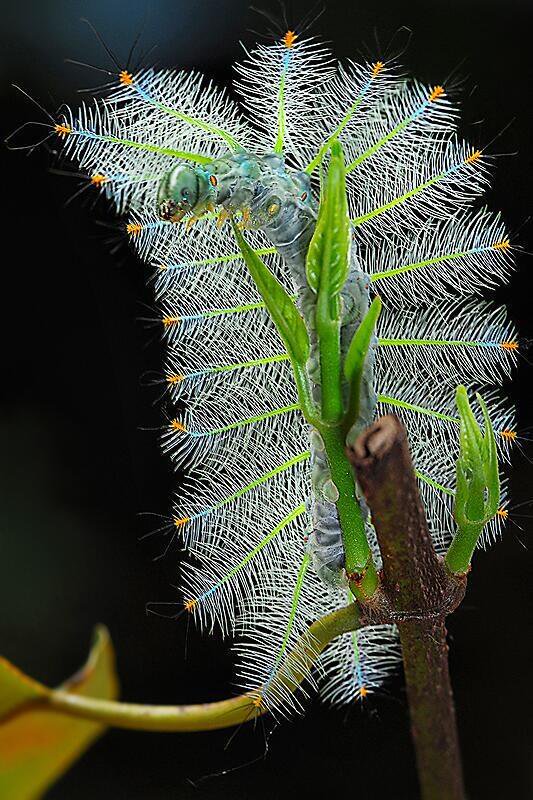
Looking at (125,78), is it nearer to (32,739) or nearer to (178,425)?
(178,425)

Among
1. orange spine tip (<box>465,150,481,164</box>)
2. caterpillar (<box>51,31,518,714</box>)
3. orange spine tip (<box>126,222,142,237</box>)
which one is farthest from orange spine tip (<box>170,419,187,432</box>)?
orange spine tip (<box>465,150,481,164</box>)

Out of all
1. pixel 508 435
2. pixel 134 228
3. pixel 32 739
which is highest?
pixel 134 228

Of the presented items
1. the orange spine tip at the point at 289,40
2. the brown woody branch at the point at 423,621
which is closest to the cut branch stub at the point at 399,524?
the brown woody branch at the point at 423,621

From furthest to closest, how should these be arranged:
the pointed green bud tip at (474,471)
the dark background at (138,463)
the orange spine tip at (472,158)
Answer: the dark background at (138,463) → the orange spine tip at (472,158) → the pointed green bud tip at (474,471)

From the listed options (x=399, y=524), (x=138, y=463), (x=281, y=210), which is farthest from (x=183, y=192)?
(x=138, y=463)

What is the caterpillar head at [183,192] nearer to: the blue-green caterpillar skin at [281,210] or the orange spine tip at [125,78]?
the blue-green caterpillar skin at [281,210]

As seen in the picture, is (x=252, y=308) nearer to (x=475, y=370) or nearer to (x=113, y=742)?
(x=475, y=370)

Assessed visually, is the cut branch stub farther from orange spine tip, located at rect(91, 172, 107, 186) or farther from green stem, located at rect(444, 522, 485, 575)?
orange spine tip, located at rect(91, 172, 107, 186)

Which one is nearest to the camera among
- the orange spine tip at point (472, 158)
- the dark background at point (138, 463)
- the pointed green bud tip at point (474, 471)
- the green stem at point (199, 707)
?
the green stem at point (199, 707)
